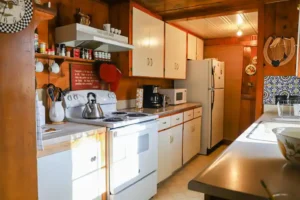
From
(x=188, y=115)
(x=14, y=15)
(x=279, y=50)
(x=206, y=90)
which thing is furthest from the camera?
(x=206, y=90)

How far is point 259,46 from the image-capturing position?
288cm

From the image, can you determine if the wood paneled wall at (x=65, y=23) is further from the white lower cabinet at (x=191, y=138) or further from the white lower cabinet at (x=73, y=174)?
the white lower cabinet at (x=191, y=138)

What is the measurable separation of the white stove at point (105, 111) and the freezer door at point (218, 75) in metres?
2.03

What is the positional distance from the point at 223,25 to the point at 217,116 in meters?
1.63

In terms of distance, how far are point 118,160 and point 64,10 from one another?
154cm

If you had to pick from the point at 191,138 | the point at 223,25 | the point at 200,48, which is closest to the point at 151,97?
the point at 191,138

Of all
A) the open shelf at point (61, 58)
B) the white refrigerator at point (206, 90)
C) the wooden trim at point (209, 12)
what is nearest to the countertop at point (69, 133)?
the open shelf at point (61, 58)

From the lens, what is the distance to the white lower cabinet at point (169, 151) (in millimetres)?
2820

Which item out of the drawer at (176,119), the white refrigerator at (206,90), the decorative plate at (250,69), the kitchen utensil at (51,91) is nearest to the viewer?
the kitchen utensil at (51,91)

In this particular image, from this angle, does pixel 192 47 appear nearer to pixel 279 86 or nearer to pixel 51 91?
pixel 279 86

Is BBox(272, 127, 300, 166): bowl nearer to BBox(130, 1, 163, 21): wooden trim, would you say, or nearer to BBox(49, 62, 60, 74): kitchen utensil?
BBox(49, 62, 60, 74): kitchen utensil

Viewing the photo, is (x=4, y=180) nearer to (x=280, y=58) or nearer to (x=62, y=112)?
(x=62, y=112)

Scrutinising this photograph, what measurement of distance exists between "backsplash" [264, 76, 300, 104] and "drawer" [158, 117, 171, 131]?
48.2 inches

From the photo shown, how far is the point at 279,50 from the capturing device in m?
2.78
